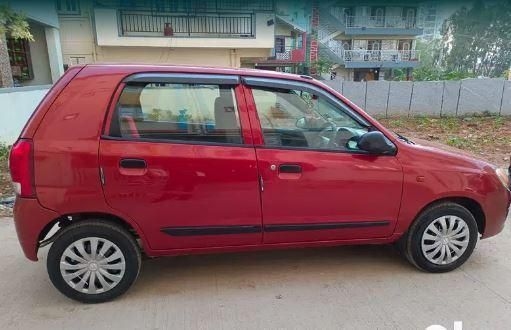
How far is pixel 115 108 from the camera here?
2533 millimetres

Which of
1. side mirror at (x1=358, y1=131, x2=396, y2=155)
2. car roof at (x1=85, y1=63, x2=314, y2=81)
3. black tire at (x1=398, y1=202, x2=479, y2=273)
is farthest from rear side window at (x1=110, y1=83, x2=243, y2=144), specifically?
black tire at (x1=398, y1=202, x2=479, y2=273)

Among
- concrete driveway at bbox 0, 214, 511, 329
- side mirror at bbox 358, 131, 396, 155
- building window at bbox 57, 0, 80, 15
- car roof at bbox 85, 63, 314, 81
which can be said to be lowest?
concrete driveway at bbox 0, 214, 511, 329

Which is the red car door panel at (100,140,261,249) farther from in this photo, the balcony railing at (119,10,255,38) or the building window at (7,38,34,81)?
the balcony railing at (119,10,255,38)

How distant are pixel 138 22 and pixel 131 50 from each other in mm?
1334

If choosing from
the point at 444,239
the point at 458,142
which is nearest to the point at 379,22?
the point at 458,142

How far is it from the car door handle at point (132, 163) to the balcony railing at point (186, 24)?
15898 millimetres

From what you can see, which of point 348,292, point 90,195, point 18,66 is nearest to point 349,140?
point 348,292

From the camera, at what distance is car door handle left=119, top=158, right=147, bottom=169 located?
248 cm

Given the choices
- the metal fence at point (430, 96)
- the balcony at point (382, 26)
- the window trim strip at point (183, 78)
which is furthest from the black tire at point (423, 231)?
the balcony at point (382, 26)

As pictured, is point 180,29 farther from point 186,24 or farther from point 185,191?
point 185,191

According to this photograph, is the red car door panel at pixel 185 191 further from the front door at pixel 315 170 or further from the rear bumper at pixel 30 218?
the rear bumper at pixel 30 218

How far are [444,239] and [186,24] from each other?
16.5 m

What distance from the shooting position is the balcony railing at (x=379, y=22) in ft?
84.1

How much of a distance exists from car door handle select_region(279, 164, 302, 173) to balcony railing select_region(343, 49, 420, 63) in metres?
29.3
